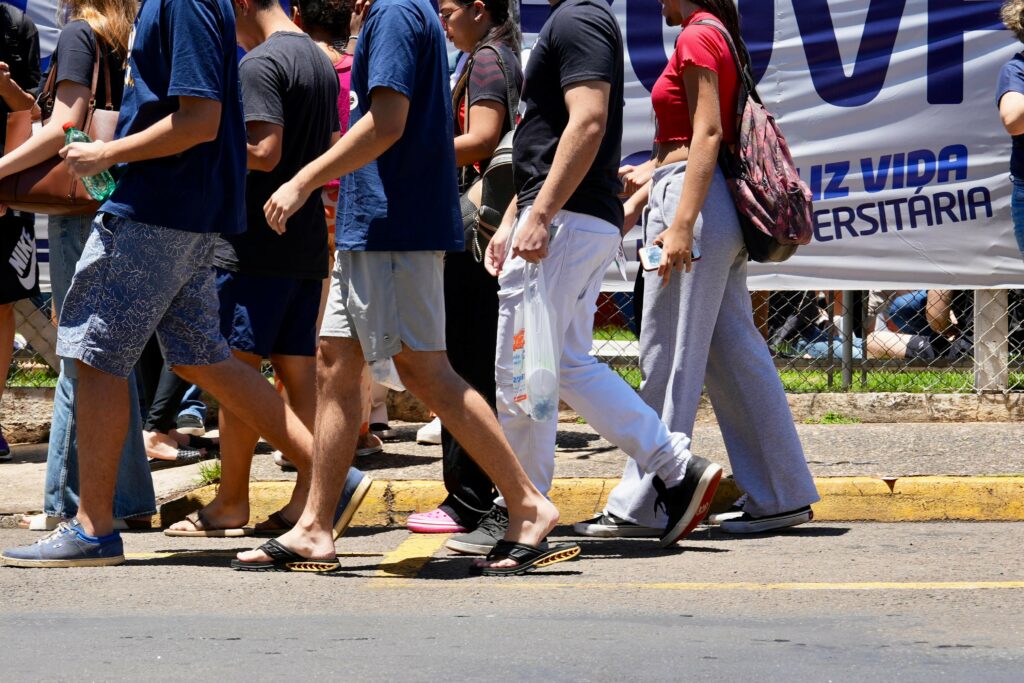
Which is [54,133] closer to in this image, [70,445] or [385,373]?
[70,445]

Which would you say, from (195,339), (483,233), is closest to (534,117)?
(483,233)

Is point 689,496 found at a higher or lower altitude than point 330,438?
lower

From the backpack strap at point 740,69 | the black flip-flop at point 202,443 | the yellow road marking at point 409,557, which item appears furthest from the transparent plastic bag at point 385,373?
the black flip-flop at point 202,443

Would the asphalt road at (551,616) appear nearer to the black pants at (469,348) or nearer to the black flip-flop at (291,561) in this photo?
the black flip-flop at (291,561)

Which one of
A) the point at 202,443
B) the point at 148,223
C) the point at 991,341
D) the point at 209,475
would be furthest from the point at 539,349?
the point at 991,341

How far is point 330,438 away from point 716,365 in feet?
5.01

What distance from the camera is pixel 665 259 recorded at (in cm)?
484

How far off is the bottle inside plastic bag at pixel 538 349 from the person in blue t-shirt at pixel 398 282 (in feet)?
0.58

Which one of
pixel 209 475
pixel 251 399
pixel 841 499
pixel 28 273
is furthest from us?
pixel 28 273

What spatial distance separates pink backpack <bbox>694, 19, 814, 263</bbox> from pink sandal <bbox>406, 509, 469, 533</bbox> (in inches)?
54.3

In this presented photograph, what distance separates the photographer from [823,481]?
561 centimetres

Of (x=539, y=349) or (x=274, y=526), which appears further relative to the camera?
(x=274, y=526)

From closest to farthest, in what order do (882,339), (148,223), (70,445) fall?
(148,223) < (70,445) < (882,339)

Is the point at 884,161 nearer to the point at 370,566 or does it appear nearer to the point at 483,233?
the point at 483,233
